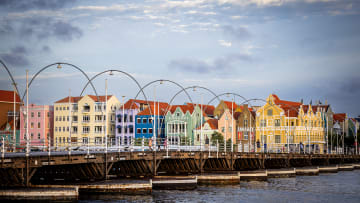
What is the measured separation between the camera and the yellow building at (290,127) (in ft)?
442

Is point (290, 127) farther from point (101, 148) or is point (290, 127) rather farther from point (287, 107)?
point (101, 148)

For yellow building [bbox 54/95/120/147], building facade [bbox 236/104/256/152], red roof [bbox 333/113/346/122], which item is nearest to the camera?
building facade [bbox 236/104/256/152]

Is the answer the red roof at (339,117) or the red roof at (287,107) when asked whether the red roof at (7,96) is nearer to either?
the red roof at (287,107)

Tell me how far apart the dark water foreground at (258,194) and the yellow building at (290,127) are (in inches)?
2506

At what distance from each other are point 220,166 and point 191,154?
12.3 metres

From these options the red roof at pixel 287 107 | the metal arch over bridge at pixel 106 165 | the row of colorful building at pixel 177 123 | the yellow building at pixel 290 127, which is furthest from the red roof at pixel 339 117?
the metal arch over bridge at pixel 106 165

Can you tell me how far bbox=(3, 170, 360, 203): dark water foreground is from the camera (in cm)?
5059

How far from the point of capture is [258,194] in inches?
2260

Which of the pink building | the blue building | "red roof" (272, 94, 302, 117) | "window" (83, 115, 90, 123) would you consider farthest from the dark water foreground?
the pink building

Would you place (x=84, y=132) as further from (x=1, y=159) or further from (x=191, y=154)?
(x=1, y=159)

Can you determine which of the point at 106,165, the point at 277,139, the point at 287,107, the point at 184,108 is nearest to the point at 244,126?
the point at 277,139

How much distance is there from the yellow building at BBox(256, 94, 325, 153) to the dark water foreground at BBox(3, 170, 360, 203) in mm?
63651

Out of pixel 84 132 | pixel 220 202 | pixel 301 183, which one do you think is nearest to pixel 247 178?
pixel 301 183

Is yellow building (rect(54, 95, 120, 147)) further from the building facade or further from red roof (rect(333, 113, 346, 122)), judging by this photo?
red roof (rect(333, 113, 346, 122))
